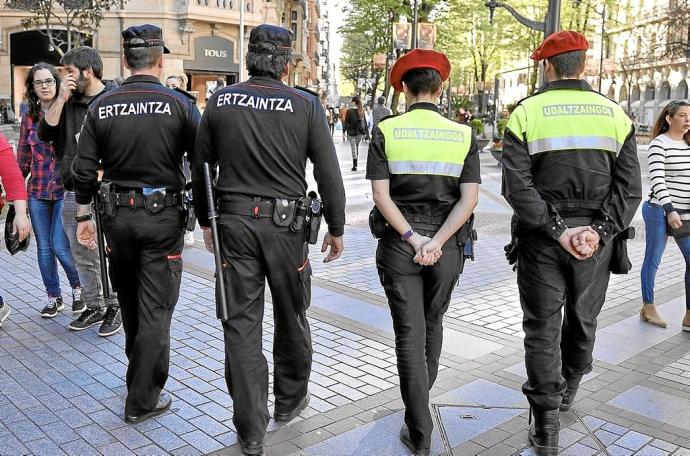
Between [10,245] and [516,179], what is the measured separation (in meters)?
3.64

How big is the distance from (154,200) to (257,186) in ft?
2.36

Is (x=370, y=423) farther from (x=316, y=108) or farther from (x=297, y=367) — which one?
(x=316, y=108)

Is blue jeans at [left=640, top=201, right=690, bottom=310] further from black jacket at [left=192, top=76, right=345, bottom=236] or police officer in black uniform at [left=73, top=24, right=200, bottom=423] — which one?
police officer in black uniform at [left=73, top=24, right=200, bottom=423]

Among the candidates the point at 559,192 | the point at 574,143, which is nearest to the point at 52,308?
the point at 559,192

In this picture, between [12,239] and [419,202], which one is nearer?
[419,202]

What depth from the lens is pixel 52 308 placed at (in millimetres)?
6039

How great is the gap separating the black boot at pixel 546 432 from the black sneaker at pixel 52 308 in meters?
4.11

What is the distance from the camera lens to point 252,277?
12.0 feet

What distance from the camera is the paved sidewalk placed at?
12.7 ft

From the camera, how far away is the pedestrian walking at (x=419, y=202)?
145 inches

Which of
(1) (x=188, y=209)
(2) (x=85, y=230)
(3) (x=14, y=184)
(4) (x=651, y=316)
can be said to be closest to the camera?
(1) (x=188, y=209)

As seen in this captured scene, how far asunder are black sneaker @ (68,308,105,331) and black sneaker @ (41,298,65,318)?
0.40 m

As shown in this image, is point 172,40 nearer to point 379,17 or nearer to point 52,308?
point 379,17

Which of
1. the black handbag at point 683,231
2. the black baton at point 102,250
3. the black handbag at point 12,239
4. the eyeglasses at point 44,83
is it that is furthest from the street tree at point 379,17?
the black baton at point 102,250
